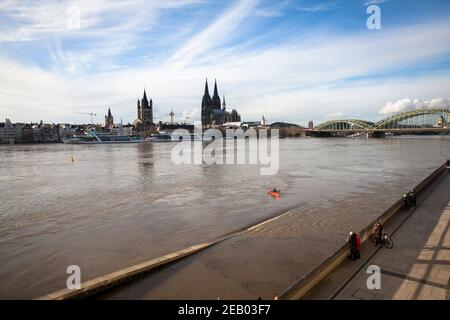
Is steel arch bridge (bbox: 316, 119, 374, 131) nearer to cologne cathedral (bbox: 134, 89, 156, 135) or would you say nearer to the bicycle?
cologne cathedral (bbox: 134, 89, 156, 135)

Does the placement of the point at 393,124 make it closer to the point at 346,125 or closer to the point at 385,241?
the point at 346,125

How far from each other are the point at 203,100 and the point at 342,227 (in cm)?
17695

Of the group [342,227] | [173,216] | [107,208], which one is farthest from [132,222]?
[342,227]

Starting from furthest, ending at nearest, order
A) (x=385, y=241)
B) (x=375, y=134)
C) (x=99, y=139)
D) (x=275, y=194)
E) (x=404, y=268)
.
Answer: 1. (x=375, y=134)
2. (x=99, y=139)
3. (x=275, y=194)
4. (x=385, y=241)
5. (x=404, y=268)

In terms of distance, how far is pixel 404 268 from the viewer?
8242 millimetres

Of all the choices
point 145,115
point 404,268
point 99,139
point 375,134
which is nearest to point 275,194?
point 404,268

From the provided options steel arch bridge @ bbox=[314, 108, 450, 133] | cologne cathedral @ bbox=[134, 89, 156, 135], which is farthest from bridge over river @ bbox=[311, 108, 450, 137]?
cologne cathedral @ bbox=[134, 89, 156, 135]

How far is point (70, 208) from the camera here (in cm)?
1734

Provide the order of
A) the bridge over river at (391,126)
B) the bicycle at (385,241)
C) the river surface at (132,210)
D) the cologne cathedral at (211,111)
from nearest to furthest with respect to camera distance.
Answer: the bicycle at (385,241), the river surface at (132,210), the bridge over river at (391,126), the cologne cathedral at (211,111)

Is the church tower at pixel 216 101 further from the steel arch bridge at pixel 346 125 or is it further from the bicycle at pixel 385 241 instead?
the bicycle at pixel 385 241

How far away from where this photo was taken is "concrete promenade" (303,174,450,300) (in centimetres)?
699

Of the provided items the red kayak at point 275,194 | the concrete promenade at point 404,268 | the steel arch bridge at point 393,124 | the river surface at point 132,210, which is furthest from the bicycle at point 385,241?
the steel arch bridge at point 393,124

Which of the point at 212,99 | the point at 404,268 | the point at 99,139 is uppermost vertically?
the point at 212,99

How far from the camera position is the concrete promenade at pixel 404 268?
699cm
